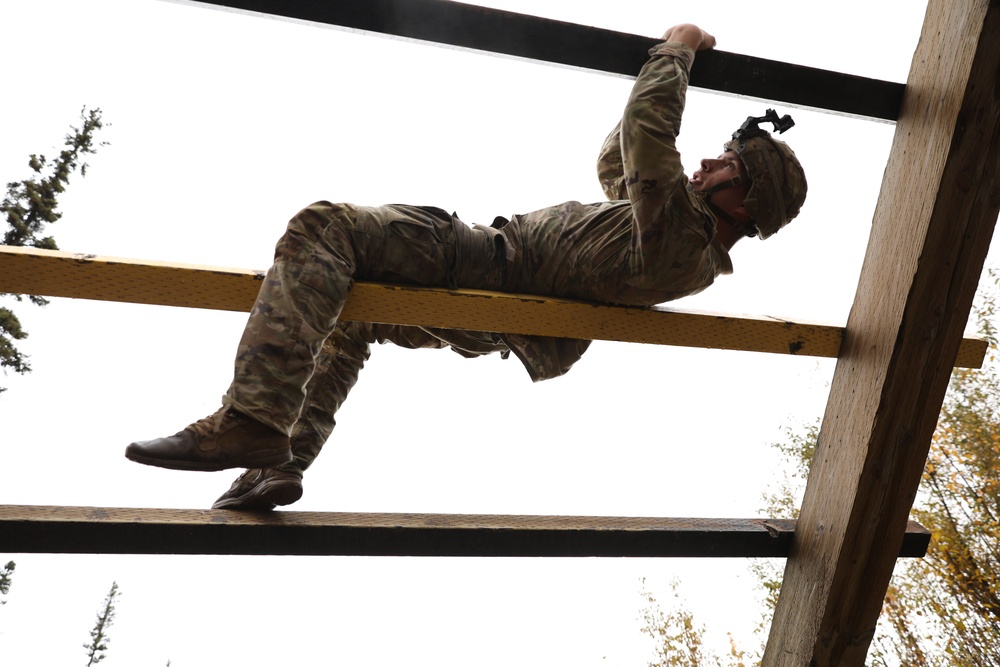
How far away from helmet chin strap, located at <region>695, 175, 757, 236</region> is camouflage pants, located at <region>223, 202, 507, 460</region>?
1.64 feet

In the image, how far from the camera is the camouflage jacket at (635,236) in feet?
5.31

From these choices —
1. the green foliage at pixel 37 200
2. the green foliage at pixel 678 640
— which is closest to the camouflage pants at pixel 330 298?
the green foliage at pixel 37 200

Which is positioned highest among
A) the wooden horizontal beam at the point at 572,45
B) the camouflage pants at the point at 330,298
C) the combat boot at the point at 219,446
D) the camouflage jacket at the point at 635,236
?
the wooden horizontal beam at the point at 572,45

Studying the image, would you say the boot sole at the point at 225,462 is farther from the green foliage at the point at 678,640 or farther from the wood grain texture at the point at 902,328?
the green foliage at the point at 678,640

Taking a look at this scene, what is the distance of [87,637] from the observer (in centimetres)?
296

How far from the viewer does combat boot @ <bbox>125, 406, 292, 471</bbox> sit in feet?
4.57

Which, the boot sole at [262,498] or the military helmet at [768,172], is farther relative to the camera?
the military helmet at [768,172]

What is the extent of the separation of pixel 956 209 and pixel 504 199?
195 cm

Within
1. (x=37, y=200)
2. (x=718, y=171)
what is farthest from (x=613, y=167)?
(x=37, y=200)

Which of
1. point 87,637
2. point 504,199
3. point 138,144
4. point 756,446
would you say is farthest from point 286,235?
point 756,446

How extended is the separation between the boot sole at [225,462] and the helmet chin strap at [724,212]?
41.8 inches

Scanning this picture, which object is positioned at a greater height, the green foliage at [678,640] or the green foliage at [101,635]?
the green foliage at [678,640]

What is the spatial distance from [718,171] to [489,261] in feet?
1.89

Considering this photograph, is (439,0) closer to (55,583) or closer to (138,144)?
(138,144)
